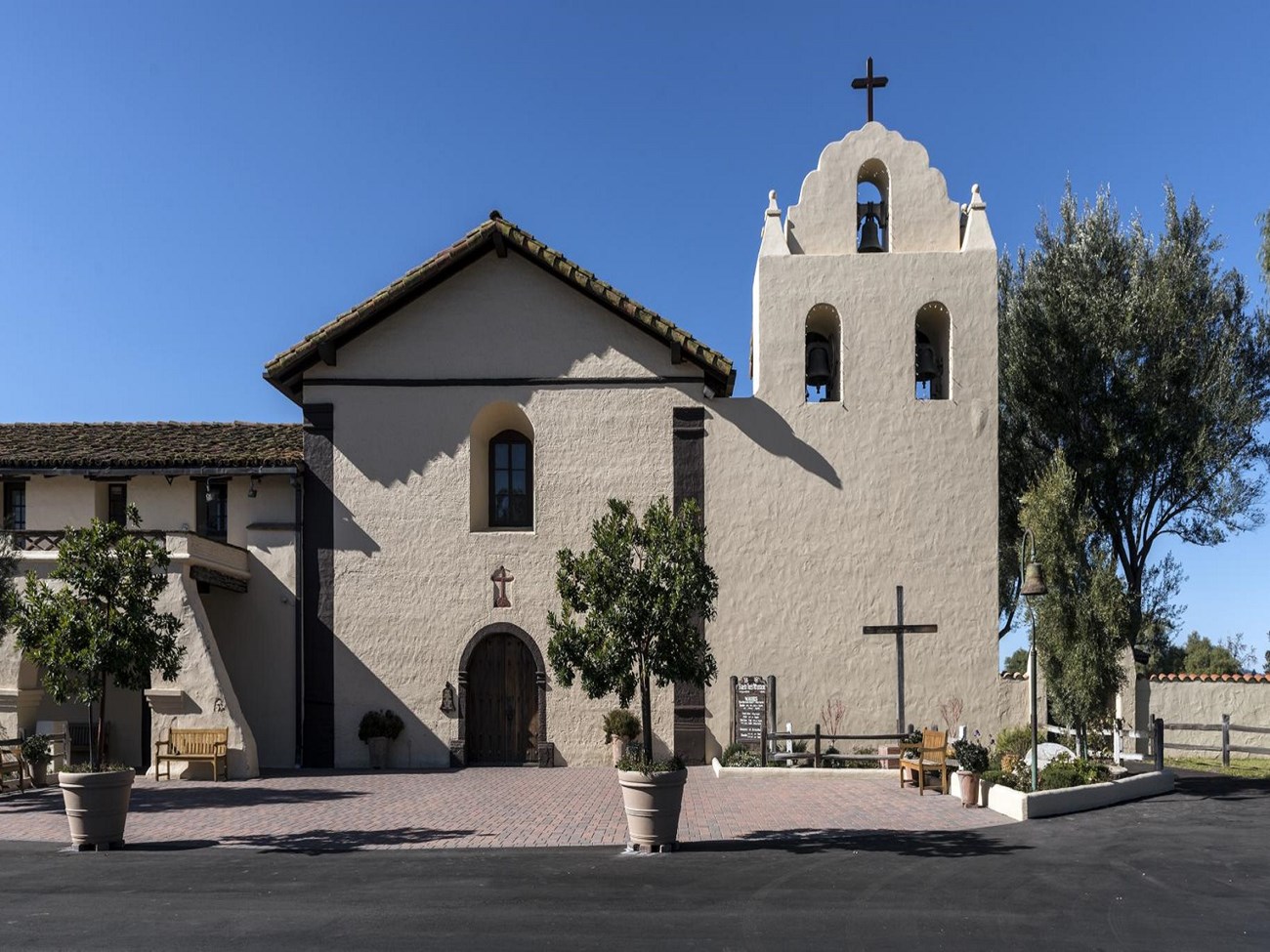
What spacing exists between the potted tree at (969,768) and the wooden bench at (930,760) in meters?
0.24

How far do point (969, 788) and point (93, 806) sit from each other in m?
11.4

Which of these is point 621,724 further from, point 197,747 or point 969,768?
point 197,747

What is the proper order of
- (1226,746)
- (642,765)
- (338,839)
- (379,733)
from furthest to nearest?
1. (1226,746)
2. (379,733)
3. (338,839)
4. (642,765)

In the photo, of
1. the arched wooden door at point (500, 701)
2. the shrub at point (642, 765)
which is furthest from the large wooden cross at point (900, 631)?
the shrub at point (642, 765)

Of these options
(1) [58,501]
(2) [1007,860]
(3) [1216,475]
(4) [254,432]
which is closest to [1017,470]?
(3) [1216,475]

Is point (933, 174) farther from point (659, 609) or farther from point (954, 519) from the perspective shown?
point (659, 609)

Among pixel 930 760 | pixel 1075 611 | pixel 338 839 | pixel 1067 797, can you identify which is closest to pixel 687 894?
pixel 338 839

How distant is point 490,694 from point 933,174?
13.3 metres

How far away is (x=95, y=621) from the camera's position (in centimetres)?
1326

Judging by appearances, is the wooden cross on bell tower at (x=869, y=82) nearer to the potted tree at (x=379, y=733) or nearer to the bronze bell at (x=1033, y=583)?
the bronze bell at (x=1033, y=583)

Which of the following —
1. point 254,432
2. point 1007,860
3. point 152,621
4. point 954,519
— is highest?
point 254,432

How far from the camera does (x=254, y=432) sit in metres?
22.4

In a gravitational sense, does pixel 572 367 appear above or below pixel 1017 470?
above

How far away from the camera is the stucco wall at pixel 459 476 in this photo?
66.7ft
